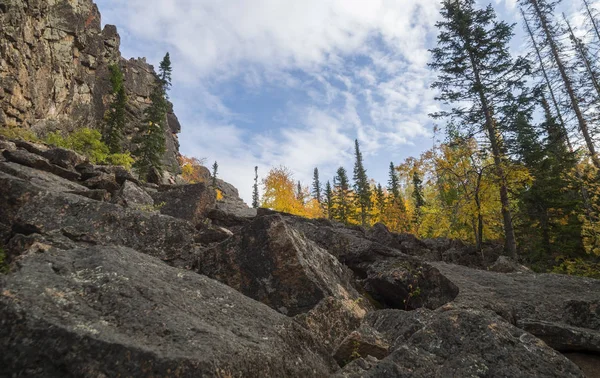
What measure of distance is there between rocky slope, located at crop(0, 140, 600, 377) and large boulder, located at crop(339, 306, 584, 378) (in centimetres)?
1

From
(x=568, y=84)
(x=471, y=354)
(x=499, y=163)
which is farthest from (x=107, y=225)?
(x=568, y=84)

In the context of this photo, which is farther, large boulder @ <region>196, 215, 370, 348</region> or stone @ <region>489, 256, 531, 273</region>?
stone @ <region>489, 256, 531, 273</region>

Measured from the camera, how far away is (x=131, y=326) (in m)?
2.73

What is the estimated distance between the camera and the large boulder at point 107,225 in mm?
5426

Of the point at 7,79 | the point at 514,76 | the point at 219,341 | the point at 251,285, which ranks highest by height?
the point at 7,79

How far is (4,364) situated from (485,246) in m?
23.5

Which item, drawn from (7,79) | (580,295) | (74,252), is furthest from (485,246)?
(7,79)

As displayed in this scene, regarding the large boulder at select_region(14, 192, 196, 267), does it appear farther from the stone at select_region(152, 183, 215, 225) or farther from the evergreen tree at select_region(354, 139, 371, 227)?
the evergreen tree at select_region(354, 139, 371, 227)

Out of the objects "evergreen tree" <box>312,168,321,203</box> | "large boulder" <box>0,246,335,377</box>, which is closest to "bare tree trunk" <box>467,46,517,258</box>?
"large boulder" <box>0,246,335,377</box>

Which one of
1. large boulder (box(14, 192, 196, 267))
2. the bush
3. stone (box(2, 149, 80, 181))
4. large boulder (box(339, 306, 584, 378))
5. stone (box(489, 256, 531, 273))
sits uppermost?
the bush

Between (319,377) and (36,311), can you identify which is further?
(319,377)

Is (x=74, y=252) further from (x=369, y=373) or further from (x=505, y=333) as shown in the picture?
(x=505, y=333)

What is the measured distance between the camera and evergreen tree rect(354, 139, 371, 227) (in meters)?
51.4

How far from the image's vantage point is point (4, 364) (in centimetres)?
218
